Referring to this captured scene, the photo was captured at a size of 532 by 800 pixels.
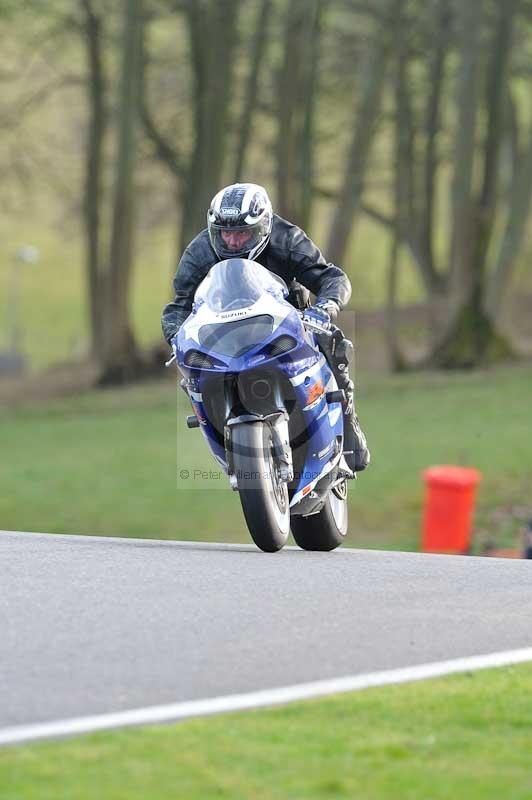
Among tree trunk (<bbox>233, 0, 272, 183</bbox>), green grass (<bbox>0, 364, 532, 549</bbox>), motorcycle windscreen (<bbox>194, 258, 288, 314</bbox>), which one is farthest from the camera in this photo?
tree trunk (<bbox>233, 0, 272, 183</bbox>)

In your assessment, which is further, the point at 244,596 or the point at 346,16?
the point at 346,16

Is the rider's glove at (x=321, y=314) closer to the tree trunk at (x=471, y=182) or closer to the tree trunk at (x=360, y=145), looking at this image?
the tree trunk at (x=471, y=182)

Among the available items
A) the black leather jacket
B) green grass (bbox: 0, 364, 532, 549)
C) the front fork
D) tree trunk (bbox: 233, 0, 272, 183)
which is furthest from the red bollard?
tree trunk (bbox: 233, 0, 272, 183)

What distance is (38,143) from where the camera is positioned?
49.3 meters

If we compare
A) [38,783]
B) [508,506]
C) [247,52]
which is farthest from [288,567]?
[247,52]

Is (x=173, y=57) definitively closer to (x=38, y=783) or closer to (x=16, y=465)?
(x=16, y=465)

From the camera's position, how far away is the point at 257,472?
9766mm

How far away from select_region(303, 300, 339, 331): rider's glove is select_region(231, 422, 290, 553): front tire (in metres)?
0.74

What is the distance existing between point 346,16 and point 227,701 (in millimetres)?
38951

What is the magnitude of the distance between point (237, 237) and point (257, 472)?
1.46 meters

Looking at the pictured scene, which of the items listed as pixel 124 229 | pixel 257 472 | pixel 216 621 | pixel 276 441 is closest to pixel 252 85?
pixel 124 229

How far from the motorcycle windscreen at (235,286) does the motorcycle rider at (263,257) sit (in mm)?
227

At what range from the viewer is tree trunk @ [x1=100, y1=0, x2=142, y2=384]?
36.7 metres

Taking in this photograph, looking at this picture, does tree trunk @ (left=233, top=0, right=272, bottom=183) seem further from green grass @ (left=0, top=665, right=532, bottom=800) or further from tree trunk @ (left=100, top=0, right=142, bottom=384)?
green grass @ (left=0, top=665, right=532, bottom=800)
